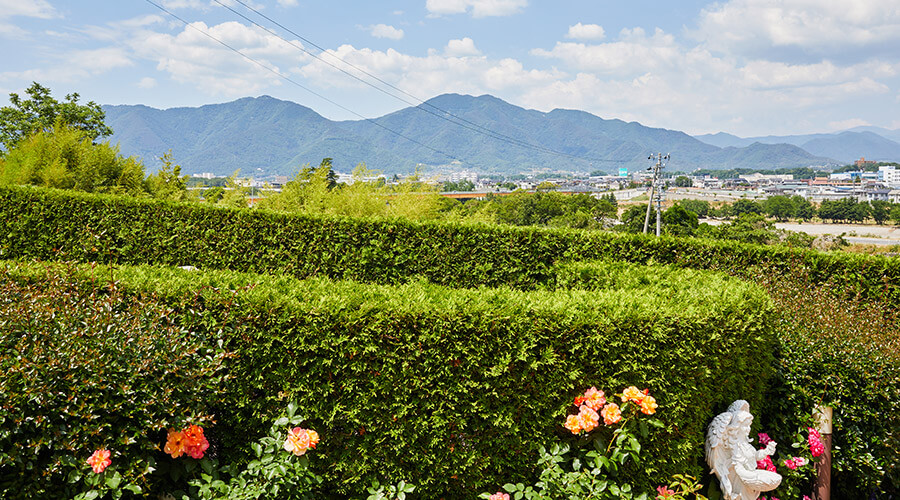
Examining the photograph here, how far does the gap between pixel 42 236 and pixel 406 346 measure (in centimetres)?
684

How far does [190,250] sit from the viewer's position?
22.0 feet

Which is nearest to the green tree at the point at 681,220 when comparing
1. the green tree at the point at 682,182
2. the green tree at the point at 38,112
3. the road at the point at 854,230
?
the road at the point at 854,230

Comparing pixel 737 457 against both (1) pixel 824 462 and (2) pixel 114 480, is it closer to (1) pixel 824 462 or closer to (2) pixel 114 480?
(1) pixel 824 462

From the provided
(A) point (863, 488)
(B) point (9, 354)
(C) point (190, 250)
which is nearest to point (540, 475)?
(A) point (863, 488)

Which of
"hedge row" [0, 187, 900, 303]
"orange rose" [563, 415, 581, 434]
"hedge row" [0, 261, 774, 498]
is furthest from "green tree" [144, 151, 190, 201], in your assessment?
"orange rose" [563, 415, 581, 434]

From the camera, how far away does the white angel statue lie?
3043mm

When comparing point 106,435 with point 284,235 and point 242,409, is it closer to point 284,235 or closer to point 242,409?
point 242,409

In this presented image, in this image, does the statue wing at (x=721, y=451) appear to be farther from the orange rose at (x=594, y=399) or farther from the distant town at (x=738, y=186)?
the distant town at (x=738, y=186)

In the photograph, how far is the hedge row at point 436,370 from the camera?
2857 mm

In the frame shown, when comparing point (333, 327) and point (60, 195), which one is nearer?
point (333, 327)

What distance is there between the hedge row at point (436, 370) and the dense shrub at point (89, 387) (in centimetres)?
21

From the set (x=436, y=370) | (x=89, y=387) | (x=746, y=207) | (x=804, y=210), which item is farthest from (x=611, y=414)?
(x=804, y=210)

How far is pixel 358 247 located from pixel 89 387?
4043 millimetres

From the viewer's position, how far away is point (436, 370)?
2.90m
